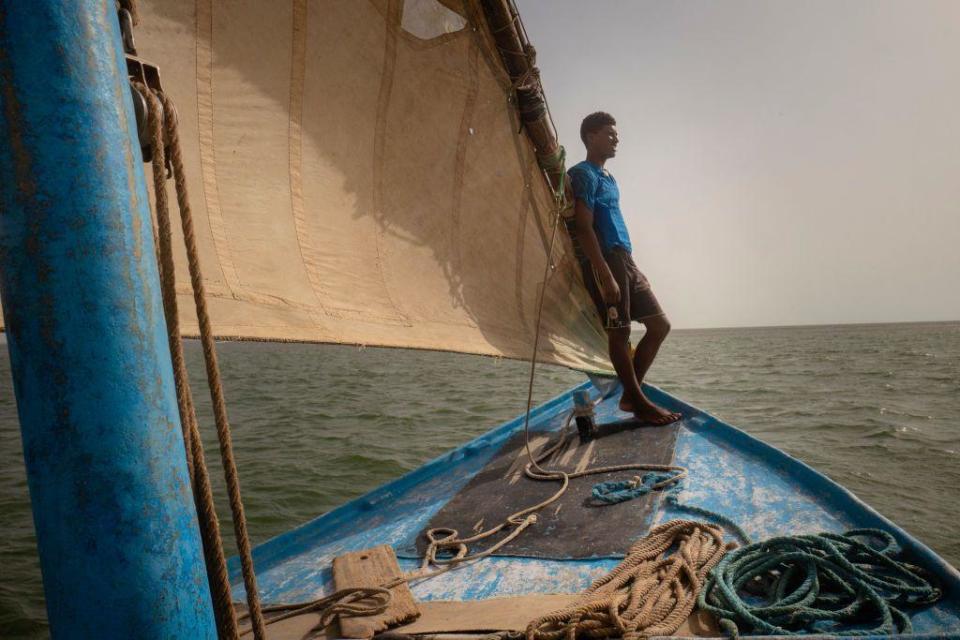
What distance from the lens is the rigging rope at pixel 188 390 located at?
977 millimetres

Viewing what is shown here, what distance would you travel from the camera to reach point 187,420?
0.99m

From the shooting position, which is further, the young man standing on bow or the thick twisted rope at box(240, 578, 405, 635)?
the young man standing on bow

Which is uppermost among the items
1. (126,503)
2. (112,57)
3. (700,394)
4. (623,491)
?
(112,57)

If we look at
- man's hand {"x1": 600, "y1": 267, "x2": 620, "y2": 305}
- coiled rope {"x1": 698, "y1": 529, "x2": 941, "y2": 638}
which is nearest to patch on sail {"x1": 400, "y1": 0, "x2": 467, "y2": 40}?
man's hand {"x1": 600, "y1": 267, "x2": 620, "y2": 305}

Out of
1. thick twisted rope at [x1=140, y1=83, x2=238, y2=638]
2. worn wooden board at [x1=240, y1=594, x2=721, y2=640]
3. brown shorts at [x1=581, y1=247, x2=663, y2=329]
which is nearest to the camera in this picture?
thick twisted rope at [x1=140, y1=83, x2=238, y2=638]

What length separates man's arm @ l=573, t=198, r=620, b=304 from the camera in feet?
12.4

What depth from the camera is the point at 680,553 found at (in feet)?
6.56

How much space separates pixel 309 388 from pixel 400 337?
1467cm

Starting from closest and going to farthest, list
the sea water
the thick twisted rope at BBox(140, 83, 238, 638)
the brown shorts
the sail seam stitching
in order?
1. the thick twisted rope at BBox(140, 83, 238, 638)
2. the sail seam stitching
3. the brown shorts
4. the sea water

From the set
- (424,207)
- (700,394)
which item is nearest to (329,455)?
(424,207)

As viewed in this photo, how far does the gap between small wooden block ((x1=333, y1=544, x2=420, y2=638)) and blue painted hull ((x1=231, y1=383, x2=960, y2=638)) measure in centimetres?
10

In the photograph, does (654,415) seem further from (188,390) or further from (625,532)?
(188,390)

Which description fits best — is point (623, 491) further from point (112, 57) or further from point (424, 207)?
point (112, 57)

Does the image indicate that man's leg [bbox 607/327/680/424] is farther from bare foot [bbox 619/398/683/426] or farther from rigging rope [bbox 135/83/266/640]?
rigging rope [bbox 135/83/266/640]
